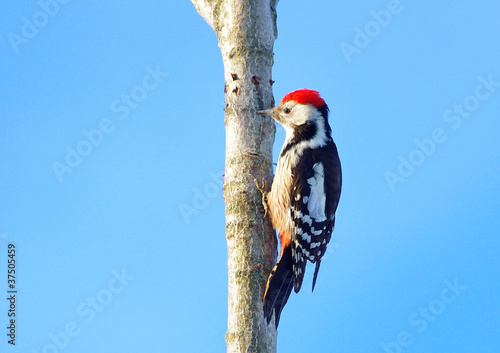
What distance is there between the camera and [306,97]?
433 centimetres

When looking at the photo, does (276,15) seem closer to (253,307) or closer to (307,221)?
(307,221)

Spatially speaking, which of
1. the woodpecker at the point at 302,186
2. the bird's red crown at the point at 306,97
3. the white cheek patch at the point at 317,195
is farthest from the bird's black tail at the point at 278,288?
the bird's red crown at the point at 306,97

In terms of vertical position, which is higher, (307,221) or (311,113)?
(311,113)

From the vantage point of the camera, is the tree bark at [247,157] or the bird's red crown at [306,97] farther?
the bird's red crown at [306,97]

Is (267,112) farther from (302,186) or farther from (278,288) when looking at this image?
(278,288)

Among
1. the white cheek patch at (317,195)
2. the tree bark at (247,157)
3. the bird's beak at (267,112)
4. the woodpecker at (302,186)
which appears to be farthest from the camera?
the white cheek patch at (317,195)

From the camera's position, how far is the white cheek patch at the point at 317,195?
4.06m

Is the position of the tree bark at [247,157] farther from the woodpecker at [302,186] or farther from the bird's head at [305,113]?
the bird's head at [305,113]

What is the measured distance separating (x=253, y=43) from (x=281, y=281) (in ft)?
5.27

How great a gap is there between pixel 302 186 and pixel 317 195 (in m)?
0.13

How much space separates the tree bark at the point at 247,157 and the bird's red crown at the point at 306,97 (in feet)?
1.19

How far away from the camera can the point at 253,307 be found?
10.6 feet

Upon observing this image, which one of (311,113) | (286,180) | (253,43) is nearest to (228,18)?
(253,43)

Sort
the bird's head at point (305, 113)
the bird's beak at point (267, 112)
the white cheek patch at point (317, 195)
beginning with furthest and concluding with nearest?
the bird's head at point (305, 113) → the white cheek patch at point (317, 195) → the bird's beak at point (267, 112)
